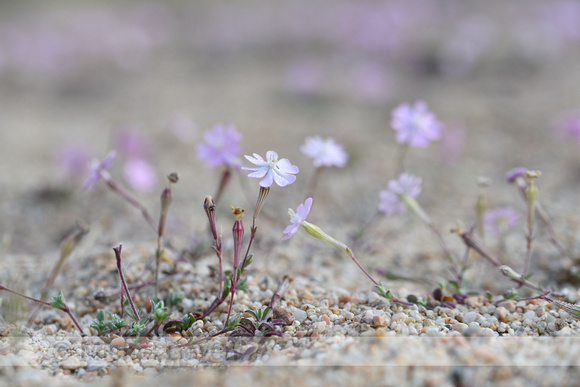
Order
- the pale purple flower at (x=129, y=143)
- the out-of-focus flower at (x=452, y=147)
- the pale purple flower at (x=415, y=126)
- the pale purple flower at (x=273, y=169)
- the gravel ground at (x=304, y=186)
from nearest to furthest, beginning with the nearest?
the gravel ground at (x=304, y=186), the pale purple flower at (x=273, y=169), the pale purple flower at (x=415, y=126), the pale purple flower at (x=129, y=143), the out-of-focus flower at (x=452, y=147)

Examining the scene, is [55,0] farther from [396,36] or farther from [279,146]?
[279,146]

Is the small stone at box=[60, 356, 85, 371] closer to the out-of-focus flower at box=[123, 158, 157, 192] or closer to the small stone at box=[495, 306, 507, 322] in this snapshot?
the small stone at box=[495, 306, 507, 322]

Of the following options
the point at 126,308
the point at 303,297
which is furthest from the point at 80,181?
the point at 303,297

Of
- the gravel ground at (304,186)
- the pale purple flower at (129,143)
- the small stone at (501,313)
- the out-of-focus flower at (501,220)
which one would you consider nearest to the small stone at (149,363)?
the gravel ground at (304,186)

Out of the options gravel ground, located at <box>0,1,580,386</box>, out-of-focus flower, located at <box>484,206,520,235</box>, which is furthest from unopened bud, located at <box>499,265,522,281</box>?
out-of-focus flower, located at <box>484,206,520,235</box>

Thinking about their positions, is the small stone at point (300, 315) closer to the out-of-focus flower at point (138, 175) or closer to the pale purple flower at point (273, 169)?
the pale purple flower at point (273, 169)

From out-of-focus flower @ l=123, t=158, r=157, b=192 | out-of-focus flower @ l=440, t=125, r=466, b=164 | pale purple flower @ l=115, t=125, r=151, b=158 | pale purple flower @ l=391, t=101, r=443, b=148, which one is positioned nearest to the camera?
pale purple flower @ l=391, t=101, r=443, b=148
